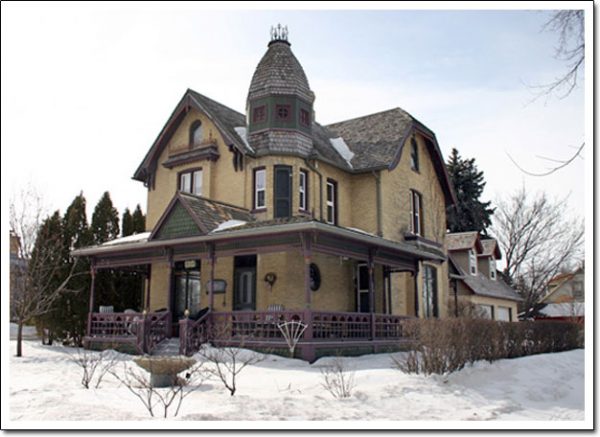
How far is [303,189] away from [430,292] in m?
7.94

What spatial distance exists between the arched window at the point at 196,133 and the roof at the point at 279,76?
2.36 m

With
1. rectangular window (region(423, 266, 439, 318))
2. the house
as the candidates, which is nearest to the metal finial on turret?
the house

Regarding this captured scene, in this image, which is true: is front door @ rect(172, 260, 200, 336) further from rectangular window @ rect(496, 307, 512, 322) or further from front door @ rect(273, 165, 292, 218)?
rectangular window @ rect(496, 307, 512, 322)

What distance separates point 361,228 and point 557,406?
540 inches

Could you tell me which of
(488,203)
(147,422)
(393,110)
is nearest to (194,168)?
(393,110)

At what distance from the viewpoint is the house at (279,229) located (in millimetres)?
17031

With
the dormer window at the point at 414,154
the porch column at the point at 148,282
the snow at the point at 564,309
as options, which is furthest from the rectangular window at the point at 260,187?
the snow at the point at 564,309

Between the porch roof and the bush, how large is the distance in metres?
4.00

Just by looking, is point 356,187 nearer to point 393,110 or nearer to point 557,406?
point 393,110

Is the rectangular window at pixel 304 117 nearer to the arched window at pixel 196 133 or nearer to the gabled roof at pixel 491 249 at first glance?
the arched window at pixel 196 133

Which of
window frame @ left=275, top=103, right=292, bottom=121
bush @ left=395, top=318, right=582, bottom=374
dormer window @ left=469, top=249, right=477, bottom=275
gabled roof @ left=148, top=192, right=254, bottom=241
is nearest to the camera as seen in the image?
bush @ left=395, top=318, right=582, bottom=374

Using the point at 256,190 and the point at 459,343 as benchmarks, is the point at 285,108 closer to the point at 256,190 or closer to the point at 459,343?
the point at 256,190

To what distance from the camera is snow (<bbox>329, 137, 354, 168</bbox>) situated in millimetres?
24609

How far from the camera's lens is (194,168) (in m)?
22.8
